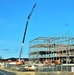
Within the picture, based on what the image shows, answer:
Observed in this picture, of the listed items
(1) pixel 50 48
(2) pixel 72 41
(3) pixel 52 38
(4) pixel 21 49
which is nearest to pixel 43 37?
(1) pixel 50 48

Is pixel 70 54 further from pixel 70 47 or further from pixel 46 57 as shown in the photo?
pixel 46 57

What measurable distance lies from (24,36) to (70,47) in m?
24.4

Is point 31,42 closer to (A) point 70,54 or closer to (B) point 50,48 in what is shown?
(B) point 50,48

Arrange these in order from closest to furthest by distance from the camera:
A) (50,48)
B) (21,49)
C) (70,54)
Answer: (21,49), (70,54), (50,48)

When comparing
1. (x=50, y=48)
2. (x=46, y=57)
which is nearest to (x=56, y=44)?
(x=50, y=48)

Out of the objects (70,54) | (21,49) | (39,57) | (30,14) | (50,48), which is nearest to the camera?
(21,49)

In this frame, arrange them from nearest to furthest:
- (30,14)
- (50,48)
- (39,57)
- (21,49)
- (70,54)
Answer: (21,49) → (30,14) → (70,54) → (50,48) → (39,57)

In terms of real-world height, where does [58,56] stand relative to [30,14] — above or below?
below

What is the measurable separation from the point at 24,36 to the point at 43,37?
31111 millimetres

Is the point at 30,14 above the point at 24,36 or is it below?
above

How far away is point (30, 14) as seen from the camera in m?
113

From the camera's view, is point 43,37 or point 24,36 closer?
point 24,36

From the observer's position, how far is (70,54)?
12144 cm

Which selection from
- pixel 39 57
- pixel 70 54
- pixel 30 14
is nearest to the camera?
pixel 30 14
